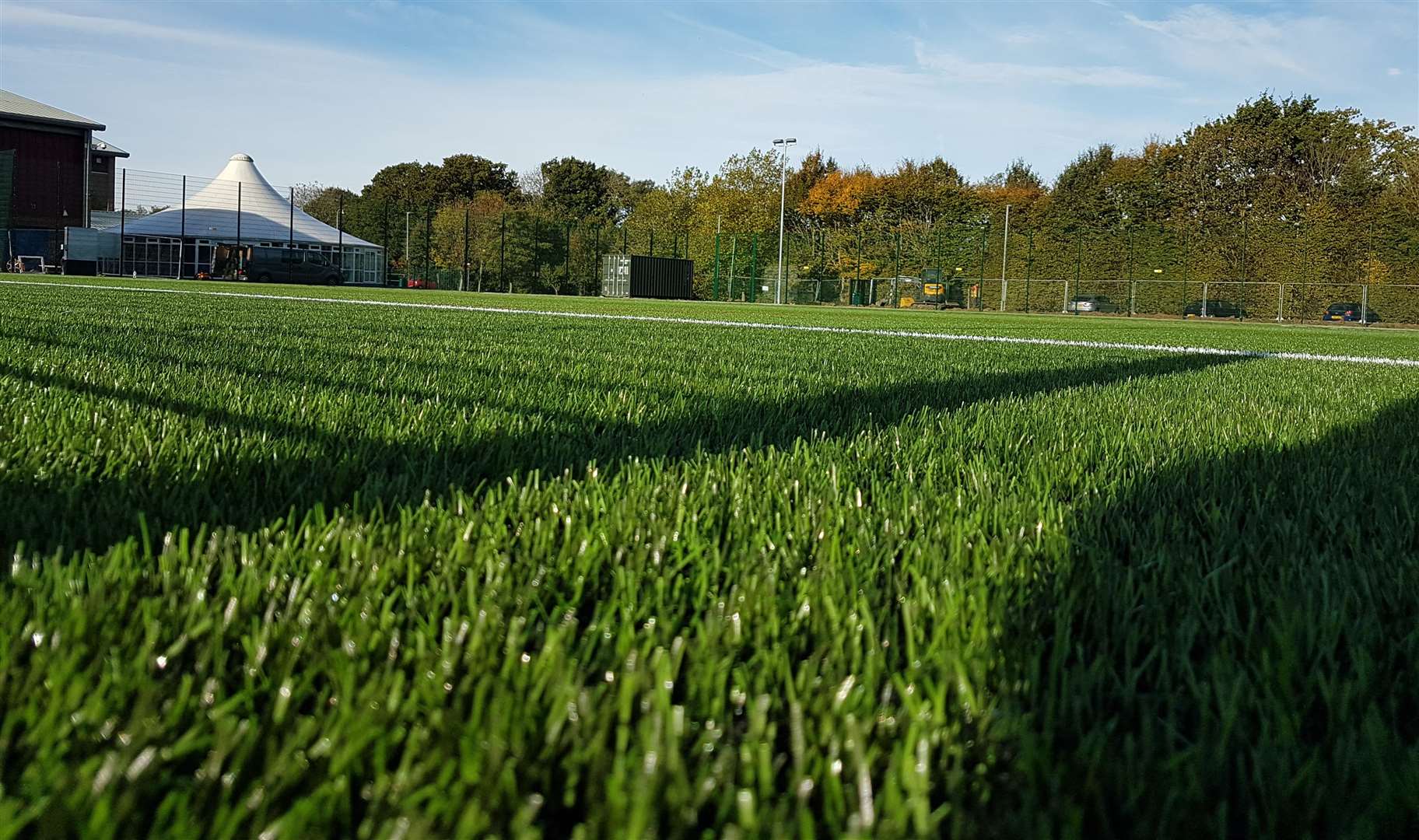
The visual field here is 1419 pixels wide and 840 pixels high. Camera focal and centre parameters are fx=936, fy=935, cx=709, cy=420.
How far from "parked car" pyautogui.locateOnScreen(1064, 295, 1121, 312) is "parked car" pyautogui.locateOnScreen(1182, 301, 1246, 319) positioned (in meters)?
2.01

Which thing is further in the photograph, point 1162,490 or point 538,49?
point 538,49

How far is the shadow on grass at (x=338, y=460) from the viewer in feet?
4.58

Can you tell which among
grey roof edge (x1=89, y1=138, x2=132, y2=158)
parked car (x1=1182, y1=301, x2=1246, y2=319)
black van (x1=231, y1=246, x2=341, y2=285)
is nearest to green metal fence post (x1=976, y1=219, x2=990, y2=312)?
parked car (x1=1182, y1=301, x2=1246, y2=319)

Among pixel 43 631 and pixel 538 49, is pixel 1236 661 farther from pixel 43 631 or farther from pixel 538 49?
pixel 538 49

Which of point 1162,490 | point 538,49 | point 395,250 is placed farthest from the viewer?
point 395,250

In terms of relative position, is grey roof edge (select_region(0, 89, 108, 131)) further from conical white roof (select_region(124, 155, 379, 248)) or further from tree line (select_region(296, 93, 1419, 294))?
tree line (select_region(296, 93, 1419, 294))

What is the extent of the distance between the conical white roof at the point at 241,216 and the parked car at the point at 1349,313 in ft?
102

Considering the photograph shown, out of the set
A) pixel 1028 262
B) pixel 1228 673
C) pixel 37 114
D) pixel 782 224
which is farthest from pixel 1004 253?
pixel 37 114

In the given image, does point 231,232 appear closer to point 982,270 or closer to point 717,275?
point 717,275

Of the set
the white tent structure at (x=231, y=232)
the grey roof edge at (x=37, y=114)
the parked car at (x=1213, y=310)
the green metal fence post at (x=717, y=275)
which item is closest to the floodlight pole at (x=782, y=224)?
the green metal fence post at (x=717, y=275)

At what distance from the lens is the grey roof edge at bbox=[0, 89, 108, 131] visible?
3906cm

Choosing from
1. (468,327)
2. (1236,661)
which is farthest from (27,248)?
(1236,661)

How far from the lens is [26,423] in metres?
1.98

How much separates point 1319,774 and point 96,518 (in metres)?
1.51
